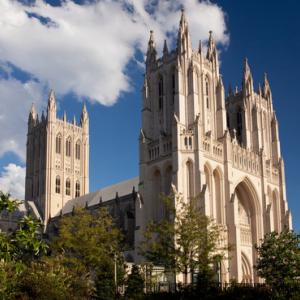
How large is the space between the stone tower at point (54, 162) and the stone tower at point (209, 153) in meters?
39.8

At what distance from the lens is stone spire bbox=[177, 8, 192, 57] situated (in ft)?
200

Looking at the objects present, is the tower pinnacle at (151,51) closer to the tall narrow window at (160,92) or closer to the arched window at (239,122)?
the tall narrow window at (160,92)

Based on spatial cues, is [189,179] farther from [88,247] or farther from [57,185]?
[57,185]

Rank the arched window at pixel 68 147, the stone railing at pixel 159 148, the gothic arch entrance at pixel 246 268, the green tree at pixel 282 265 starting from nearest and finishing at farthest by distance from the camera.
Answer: the green tree at pixel 282 265, the stone railing at pixel 159 148, the gothic arch entrance at pixel 246 268, the arched window at pixel 68 147

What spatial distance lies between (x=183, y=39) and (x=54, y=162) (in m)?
46.4

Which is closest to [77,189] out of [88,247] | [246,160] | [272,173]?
[272,173]

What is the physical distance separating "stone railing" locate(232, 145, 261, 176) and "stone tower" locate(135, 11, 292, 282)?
0.41ft

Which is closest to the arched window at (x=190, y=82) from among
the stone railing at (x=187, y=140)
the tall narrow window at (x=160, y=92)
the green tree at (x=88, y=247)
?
the tall narrow window at (x=160, y=92)

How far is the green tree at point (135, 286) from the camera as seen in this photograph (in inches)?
1371

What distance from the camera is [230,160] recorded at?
5897 centimetres

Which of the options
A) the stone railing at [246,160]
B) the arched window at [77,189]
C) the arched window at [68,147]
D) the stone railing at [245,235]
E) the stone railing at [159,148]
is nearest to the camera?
the stone railing at [159,148]

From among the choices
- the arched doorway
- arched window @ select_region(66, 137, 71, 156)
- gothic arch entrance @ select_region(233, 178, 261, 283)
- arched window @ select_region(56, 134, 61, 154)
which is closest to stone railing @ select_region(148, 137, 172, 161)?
gothic arch entrance @ select_region(233, 178, 261, 283)

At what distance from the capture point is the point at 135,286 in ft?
117

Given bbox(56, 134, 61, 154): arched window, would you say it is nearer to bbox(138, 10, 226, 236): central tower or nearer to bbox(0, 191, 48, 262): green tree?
bbox(138, 10, 226, 236): central tower
